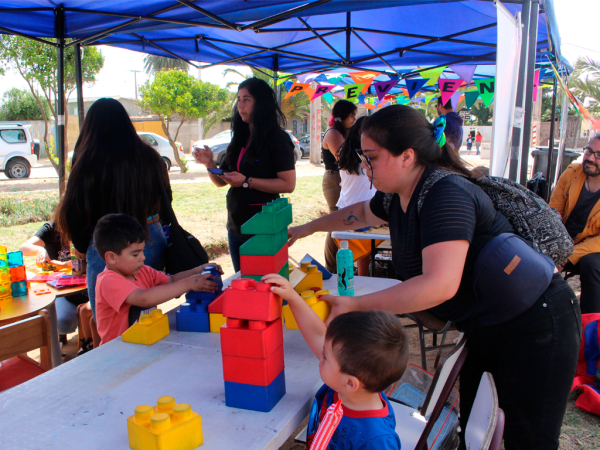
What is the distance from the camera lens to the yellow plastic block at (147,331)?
165 centimetres

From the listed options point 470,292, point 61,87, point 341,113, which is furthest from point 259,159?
point 61,87

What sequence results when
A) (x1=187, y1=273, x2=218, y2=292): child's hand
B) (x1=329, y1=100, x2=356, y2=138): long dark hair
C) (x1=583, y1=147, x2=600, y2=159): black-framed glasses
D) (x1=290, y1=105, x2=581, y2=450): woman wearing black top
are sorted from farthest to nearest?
(x1=329, y1=100, x2=356, y2=138): long dark hair < (x1=583, y1=147, x2=600, y2=159): black-framed glasses < (x1=187, y1=273, x2=218, y2=292): child's hand < (x1=290, y1=105, x2=581, y2=450): woman wearing black top

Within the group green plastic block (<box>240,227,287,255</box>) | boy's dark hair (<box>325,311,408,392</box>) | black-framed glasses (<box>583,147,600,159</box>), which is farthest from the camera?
black-framed glasses (<box>583,147,600,159</box>)

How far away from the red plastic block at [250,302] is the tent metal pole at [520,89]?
8.22 ft

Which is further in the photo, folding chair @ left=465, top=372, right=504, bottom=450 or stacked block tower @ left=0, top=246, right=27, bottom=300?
stacked block tower @ left=0, top=246, right=27, bottom=300

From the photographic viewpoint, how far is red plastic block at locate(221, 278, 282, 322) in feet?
3.85

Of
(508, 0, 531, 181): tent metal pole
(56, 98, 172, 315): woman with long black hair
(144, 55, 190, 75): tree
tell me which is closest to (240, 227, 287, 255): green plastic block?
(56, 98, 172, 315): woman with long black hair

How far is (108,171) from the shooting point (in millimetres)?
2273

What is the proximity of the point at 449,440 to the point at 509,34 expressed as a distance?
2.23 m

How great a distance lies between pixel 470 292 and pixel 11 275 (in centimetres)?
266

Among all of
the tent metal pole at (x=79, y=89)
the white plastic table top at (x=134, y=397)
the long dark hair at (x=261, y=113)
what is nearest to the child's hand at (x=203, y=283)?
the white plastic table top at (x=134, y=397)

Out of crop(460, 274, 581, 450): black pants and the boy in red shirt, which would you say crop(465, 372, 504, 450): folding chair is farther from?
the boy in red shirt

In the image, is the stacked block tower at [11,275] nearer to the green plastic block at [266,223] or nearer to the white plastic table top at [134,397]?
the white plastic table top at [134,397]

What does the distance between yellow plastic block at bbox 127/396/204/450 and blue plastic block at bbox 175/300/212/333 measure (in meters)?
0.70
